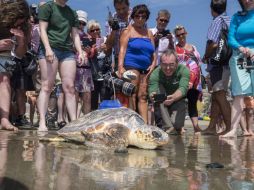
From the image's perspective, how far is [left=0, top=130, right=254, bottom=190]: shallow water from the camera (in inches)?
96.4

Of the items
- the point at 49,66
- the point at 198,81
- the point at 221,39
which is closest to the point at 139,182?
the point at 49,66

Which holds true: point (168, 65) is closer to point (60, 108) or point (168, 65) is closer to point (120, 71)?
point (120, 71)

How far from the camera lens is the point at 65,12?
19.3ft

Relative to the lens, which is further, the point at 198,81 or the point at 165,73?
the point at 198,81

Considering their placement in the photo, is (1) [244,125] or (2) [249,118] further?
(1) [244,125]

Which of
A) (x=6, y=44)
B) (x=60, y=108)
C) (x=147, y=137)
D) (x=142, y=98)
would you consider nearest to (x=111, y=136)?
(x=147, y=137)

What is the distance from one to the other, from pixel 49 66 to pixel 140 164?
2857 millimetres

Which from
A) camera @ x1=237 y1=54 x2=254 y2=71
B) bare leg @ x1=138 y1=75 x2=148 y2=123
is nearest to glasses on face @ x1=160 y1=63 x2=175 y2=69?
bare leg @ x1=138 y1=75 x2=148 y2=123

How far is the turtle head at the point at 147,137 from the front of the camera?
428 centimetres

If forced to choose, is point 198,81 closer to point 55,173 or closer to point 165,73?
point 165,73

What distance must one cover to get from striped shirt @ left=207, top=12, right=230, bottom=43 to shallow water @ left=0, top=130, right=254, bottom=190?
257 cm

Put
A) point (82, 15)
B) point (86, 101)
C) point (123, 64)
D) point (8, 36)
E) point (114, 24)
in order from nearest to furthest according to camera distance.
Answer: point (8, 36), point (123, 64), point (114, 24), point (86, 101), point (82, 15)

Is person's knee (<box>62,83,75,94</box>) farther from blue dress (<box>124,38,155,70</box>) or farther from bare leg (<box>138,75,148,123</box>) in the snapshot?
bare leg (<box>138,75,148,123</box>)

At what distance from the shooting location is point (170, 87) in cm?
675
